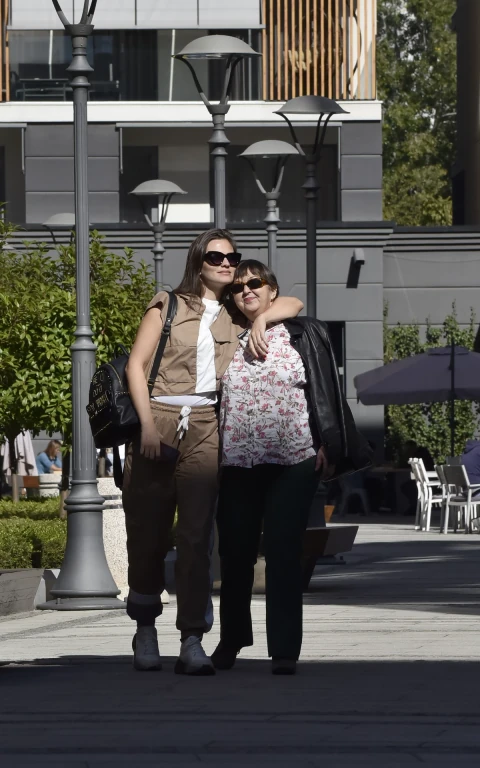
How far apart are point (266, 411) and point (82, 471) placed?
5498 millimetres

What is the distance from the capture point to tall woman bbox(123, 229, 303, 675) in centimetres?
715

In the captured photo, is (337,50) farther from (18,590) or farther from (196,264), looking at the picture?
(196,264)

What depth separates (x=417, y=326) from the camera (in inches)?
1431

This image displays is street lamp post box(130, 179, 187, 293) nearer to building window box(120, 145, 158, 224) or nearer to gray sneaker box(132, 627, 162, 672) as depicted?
building window box(120, 145, 158, 224)

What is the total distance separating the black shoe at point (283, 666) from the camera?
284 inches

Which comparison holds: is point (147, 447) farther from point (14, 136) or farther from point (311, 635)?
point (14, 136)

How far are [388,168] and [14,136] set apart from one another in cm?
2563

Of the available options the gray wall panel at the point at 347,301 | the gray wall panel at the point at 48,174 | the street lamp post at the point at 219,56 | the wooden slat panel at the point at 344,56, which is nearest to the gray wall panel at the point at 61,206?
the gray wall panel at the point at 48,174

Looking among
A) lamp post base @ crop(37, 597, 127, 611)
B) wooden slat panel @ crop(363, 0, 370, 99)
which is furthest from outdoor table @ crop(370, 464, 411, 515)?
lamp post base @ crop(37, 597, 127, 611)

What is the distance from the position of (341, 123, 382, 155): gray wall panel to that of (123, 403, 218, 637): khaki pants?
28.2 meters

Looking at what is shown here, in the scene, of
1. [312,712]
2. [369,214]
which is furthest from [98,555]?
[369,214]

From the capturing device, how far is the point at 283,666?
7215 mm

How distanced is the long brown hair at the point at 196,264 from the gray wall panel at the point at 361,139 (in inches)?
1097

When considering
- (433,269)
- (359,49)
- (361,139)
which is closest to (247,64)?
(359,49)
